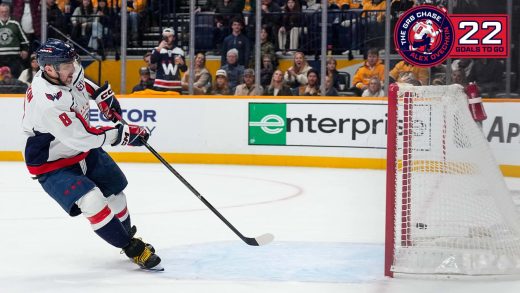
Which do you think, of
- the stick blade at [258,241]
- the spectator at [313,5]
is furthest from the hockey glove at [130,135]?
the spectator at [313,5]

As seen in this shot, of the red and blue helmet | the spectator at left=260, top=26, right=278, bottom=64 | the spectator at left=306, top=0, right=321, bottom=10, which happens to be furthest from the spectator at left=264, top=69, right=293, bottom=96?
the red and blue helmet

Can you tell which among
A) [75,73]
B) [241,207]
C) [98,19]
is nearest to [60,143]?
[75,73]

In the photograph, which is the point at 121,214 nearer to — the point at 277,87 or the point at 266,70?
the point at 277,87

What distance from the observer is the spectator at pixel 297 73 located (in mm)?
9969

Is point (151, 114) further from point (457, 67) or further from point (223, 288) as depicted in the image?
point (223, 288)

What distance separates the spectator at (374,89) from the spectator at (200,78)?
5.77 ft

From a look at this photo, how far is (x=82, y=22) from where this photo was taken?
1109 centimetres

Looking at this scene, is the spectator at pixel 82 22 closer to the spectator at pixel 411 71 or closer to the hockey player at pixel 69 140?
the spectator at pixel 411 71

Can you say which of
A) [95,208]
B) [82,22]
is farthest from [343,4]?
[95,208]

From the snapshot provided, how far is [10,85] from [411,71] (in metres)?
4.49

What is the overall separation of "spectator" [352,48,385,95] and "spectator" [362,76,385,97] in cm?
4

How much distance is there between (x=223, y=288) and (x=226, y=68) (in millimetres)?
6595

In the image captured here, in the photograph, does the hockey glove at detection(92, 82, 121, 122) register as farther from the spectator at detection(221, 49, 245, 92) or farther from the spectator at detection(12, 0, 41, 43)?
the spectator at detection(12, 0, 41, 43)
